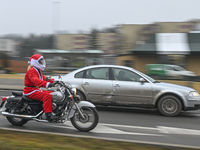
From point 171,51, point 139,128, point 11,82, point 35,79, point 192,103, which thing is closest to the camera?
point 35,79

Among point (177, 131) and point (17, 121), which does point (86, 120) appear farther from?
point (177, 131)

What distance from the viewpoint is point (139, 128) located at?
22.2ft

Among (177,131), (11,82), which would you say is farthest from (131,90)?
(11,82)

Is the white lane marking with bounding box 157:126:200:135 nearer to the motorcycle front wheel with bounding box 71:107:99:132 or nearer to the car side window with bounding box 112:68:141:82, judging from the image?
the motorcycle front wheel with bounding box 71:107:99:132

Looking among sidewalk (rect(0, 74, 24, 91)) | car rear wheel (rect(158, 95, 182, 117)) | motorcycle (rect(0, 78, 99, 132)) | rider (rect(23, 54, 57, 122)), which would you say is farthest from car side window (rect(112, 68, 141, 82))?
sidewalk (rect(0, 74, 24, 91))

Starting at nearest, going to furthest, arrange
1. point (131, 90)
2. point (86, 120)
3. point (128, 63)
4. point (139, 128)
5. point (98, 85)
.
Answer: point (86, 120), point (139, 128), point (131, 90), point (98, 85), point (128, 63)

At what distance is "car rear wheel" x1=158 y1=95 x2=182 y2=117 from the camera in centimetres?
847

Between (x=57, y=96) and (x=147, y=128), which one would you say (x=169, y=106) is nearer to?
(x=147, y=128)

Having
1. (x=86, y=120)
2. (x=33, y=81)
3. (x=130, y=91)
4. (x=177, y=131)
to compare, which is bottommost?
(x=177, y=131)

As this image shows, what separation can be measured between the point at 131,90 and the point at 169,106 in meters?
1.25

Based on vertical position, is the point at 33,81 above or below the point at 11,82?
above

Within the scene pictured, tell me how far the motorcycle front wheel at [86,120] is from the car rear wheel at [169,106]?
10.6ft

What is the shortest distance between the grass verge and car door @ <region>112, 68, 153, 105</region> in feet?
12.7

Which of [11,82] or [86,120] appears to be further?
[11,82]
